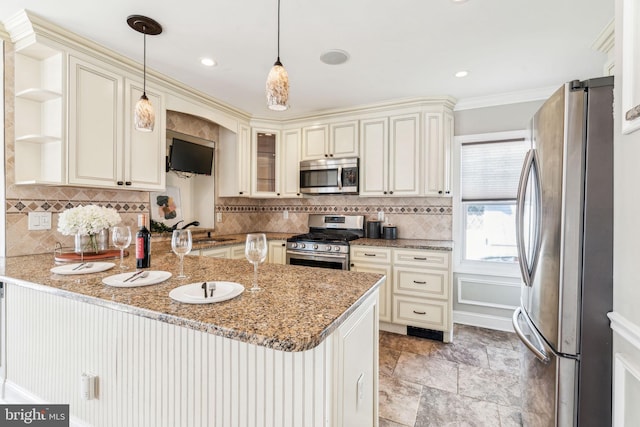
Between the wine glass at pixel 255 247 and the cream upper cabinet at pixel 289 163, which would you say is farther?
the cream upper cabinet at pixel 289 163

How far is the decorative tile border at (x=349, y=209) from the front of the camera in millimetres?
3428

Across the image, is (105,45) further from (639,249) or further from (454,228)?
(454,228)

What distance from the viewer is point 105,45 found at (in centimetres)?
218

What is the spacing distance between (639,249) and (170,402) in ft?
5.71

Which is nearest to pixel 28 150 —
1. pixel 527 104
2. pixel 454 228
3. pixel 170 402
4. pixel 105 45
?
pixel 105 45

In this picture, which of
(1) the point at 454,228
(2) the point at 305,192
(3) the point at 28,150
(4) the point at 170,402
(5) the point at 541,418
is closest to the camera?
(4) the point at 170,402

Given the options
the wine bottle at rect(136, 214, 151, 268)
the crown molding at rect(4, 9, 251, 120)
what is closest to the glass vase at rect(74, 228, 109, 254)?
the wine bottle at rect(136, 214, 151, 268)

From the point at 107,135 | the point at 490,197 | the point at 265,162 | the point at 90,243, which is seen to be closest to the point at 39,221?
the point at 90,243

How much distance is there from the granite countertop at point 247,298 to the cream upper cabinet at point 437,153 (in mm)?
2041

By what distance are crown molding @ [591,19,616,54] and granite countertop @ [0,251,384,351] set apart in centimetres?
217

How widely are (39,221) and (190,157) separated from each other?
1.47 meters

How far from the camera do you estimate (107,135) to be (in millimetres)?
2305

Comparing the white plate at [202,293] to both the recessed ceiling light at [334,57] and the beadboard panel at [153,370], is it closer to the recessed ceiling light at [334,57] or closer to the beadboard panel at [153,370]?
the beadboard panel at [153,370]

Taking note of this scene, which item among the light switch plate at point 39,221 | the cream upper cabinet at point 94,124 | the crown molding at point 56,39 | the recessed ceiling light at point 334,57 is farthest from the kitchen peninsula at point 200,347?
the recessed ceiling light at point 334,57
